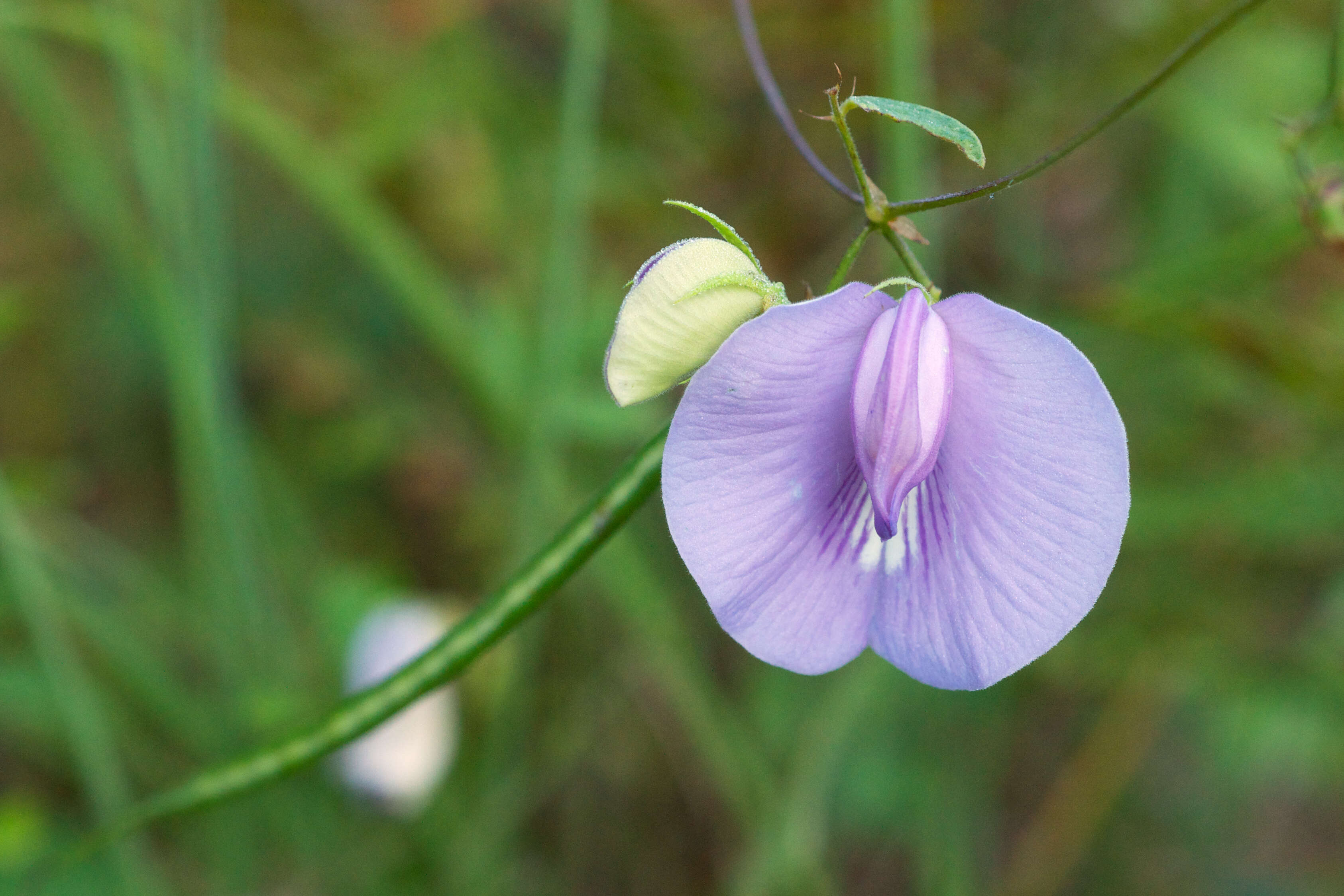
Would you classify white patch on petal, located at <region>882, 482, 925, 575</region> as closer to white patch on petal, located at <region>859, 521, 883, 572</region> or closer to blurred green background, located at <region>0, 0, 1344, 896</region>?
white patch on petal, located at <region>859, 521, 883, 572</region>

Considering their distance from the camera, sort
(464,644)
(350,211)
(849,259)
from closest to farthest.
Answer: (849,259)
(464,644)
(350,211)

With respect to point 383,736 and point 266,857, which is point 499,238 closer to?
point 383,736

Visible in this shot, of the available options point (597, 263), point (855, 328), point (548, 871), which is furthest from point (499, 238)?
point (855, 328)

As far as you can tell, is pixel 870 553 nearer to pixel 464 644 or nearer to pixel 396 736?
pixel 464 644

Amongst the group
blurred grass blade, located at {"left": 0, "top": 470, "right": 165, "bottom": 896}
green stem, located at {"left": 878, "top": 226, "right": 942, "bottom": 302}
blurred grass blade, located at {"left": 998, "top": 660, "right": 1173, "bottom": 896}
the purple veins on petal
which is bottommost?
blurred grass blade, located at {"left": 998, "top": 660, "right": 1173, "bottom": 896}

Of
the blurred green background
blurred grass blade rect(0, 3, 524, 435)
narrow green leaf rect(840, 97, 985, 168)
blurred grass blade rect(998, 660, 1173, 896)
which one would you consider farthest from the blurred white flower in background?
narrow green leaf rect(840, 97, 985, 168)

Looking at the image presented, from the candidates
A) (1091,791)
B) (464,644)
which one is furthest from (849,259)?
(1091,791)

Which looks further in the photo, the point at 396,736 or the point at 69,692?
the point at 396,736

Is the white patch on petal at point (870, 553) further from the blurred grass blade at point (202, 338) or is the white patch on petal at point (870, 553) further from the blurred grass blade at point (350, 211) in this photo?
the blurred grass blade at point (350, 211)
